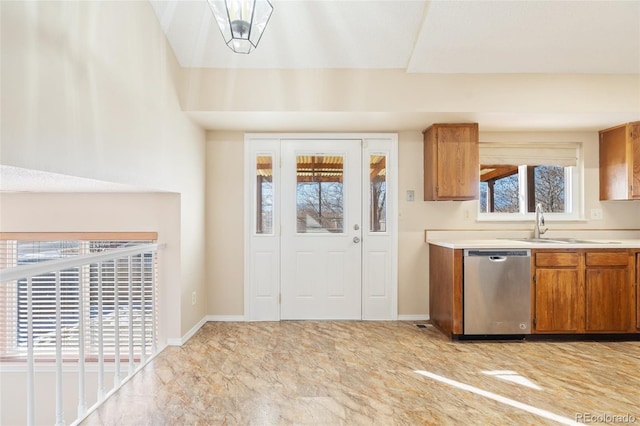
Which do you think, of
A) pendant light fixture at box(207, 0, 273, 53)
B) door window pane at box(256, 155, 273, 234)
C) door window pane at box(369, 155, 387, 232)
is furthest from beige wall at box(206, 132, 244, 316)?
pendant light fixture at box(207, 0, 273, 53)

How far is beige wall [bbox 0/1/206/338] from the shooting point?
152 centimetres

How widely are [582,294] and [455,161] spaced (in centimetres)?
165

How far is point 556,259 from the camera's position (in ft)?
10.9

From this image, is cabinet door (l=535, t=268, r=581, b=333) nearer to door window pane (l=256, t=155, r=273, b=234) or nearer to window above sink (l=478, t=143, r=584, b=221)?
window above sink (l=478, t=143, r=584, b=221)

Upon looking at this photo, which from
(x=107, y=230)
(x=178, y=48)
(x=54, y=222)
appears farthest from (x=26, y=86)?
(x=54, y=222)

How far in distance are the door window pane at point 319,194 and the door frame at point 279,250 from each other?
233mm

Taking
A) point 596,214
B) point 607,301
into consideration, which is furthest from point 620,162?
point 607,301

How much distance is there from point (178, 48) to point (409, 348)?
3.21m

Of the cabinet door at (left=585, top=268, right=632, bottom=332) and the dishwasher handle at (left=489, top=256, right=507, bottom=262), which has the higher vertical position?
the dishwasher handle at (left=489, top=256, right=507, bottom=262)

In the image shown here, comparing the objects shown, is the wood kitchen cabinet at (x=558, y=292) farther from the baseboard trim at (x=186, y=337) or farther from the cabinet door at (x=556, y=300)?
the baseboard trim at (x=186, y=337)

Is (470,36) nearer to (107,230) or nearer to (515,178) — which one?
(515,178)

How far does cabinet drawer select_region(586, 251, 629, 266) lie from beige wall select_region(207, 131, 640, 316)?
2.21 ft

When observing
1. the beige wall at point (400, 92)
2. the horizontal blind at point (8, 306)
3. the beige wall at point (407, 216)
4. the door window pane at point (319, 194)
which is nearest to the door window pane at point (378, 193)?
the beige wall at point (407, 216)

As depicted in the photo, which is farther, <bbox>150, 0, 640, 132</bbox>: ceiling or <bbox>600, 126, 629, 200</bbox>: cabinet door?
<bbox>600, 126, 629, 200</bbox>: cabinet door
